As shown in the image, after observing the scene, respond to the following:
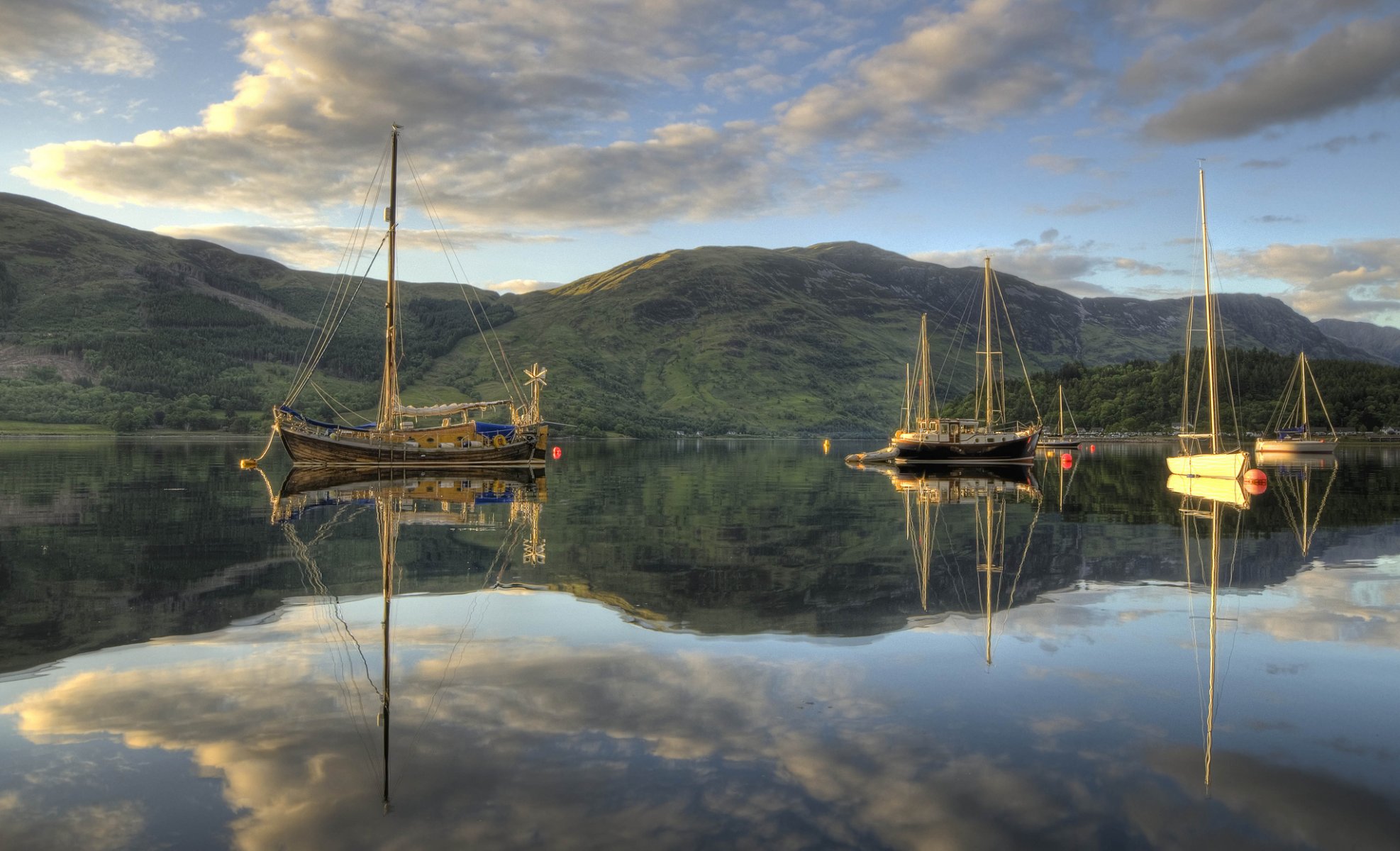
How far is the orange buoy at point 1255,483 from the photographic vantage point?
4702cm

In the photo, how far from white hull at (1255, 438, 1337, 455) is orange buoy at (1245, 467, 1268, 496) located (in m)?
63.5

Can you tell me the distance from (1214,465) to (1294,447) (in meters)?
73.6

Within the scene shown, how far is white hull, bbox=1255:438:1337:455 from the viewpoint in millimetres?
110688

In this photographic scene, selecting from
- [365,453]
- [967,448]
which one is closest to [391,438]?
[365,453]

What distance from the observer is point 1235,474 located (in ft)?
163

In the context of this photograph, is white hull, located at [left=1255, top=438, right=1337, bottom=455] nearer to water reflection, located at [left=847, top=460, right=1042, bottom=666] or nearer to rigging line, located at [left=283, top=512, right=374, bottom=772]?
water reflection, located at [left=847, top=460, right=1042, bottom=666]

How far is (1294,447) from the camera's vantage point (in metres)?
111

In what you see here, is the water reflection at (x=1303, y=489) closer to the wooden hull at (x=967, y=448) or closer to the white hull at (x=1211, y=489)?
the white hull at (x=1211, y=489)

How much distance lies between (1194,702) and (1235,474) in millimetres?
45916

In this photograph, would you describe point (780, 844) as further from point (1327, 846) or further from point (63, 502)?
point (63, 502)

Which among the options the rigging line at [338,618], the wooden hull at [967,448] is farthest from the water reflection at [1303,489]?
the rigging line at [338,618]

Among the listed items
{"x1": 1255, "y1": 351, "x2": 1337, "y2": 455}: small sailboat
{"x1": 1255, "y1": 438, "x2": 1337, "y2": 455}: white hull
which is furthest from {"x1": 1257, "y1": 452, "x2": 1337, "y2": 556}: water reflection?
{"x1": 1255, "y1": 351, "x2": 1337, "y2": 455}: small sailboat

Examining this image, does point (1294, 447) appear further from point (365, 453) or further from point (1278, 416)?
point (365, 453)

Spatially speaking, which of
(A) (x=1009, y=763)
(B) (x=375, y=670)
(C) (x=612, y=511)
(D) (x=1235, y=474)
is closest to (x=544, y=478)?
(C) (x=612, y=511)
